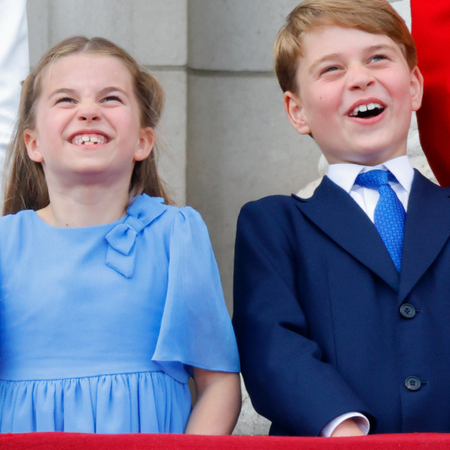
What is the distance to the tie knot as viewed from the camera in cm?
143

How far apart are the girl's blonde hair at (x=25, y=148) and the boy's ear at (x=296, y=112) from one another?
282 millimetres

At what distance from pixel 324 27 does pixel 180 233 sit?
1.77 ft

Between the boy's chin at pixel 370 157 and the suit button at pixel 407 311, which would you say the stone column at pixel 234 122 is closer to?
the boy's chin at pixel 370 157

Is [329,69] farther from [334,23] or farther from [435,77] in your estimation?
[435,77]

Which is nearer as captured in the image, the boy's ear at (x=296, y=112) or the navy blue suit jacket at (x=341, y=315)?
the navy blue suit jacket at (x=341, y=315)

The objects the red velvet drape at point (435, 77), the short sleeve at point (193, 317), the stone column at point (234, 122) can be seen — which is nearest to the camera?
the short sleeve at point (193, 317)

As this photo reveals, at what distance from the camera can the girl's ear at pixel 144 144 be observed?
4.85 feet

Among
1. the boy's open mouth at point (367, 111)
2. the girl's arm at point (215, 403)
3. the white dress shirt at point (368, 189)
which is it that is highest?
the boy's open mouth at point (367, 111)

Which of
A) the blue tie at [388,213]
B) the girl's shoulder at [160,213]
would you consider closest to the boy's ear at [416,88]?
the blue tie at [388,213]

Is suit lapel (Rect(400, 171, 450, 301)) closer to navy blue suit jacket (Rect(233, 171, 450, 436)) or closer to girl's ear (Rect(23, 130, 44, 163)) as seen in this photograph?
navy blue suit jacket (Rect(233, 171, 450, 436))

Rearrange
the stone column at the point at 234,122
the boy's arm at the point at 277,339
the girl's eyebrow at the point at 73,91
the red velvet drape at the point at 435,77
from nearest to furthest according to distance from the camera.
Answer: the boy's arm at the point at 277,339, the girl's eyebrow at the point at 73,91, the red velvet drape at the point at 435,77, the stone column at the point at 234,122

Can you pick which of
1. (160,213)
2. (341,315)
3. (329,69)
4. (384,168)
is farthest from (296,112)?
(341,315)

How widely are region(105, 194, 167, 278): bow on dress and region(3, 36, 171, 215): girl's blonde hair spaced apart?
7cm

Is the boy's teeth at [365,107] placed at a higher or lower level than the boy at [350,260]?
higher
